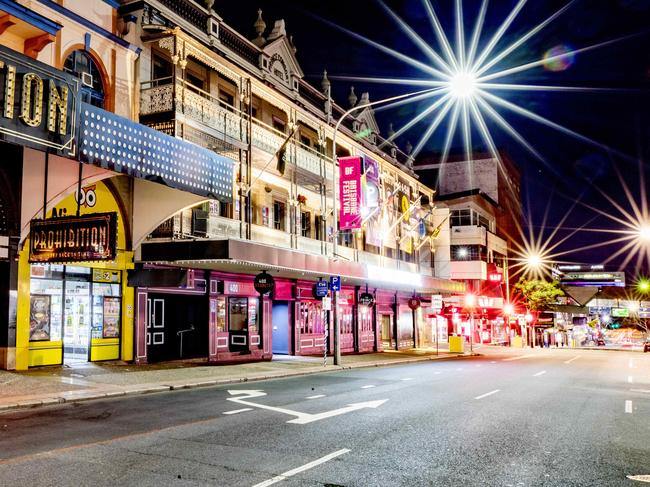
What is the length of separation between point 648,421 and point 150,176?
42.2ft

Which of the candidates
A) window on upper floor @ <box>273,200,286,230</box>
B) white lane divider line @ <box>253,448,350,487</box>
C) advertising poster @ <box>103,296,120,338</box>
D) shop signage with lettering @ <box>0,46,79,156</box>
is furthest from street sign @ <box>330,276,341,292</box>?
white lane divider line @ <box>253,448,350,487</box>

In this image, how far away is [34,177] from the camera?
15.9 metres

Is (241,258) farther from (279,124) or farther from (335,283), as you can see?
(279,124)

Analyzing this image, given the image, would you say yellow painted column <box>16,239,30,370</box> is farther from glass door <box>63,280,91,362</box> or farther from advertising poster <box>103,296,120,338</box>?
advertising poster <box>103,296,120,338</box>

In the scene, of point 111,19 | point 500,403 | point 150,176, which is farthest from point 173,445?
point 111,19

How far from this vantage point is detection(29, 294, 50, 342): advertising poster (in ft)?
54.8

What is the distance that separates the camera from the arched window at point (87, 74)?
17.6m

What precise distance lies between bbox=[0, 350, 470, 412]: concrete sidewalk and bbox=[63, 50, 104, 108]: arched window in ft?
26.1

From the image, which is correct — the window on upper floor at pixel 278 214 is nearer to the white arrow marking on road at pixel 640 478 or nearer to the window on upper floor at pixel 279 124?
the window on upper floor at pixel 279 124

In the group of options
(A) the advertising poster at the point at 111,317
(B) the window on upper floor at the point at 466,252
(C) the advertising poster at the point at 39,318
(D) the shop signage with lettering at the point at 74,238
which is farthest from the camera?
(B) the window on upper floor at the point at 466,252

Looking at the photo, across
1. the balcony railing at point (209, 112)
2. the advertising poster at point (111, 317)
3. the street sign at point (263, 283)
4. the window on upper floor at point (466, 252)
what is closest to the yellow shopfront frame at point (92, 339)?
the advertising poster at point (111, 317)

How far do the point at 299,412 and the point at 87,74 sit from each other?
1284 cm

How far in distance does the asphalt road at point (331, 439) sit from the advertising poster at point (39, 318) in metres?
5.79

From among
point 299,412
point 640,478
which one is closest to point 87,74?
point 299,412
